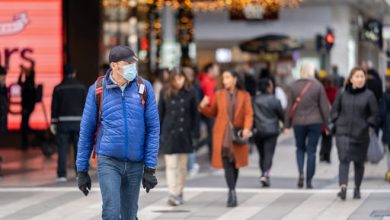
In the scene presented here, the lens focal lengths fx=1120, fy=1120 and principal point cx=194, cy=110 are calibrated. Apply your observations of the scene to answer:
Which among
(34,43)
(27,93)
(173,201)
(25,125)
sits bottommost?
(25,125)

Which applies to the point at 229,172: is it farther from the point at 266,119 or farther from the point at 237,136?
the point at 266,119

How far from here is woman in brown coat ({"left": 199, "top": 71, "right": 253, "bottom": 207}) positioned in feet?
45.7

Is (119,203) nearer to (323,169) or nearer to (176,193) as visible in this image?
(176,193)

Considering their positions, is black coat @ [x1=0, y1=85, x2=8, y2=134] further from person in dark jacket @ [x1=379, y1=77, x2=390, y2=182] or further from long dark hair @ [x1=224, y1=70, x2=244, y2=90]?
person in dark jacket @ [x1=379, y1=77, x2=390, y2=182]

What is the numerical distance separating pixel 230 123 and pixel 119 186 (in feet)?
17.5

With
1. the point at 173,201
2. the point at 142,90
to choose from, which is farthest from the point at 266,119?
the point at 142,90

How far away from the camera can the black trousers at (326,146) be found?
805 inches

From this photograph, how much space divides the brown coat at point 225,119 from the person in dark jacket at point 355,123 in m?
1.29

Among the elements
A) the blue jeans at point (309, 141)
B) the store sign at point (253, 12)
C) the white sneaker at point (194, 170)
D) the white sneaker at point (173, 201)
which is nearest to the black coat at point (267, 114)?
the blue jeans at point (309, 141)

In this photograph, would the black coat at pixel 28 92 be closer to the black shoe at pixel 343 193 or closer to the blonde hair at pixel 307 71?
the blonde hair at pixel 307 71

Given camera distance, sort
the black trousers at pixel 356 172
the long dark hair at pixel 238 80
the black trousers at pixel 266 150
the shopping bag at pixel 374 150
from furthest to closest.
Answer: the shopping bag at pixel 374 150
the black trousers at pixel 266 150
the black trousers at pixel 356 172
the long dark hair at pixel 238 80

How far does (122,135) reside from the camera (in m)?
8.77

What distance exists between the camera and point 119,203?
8.73m

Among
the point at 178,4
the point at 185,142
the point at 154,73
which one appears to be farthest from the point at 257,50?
the point at 185,142
